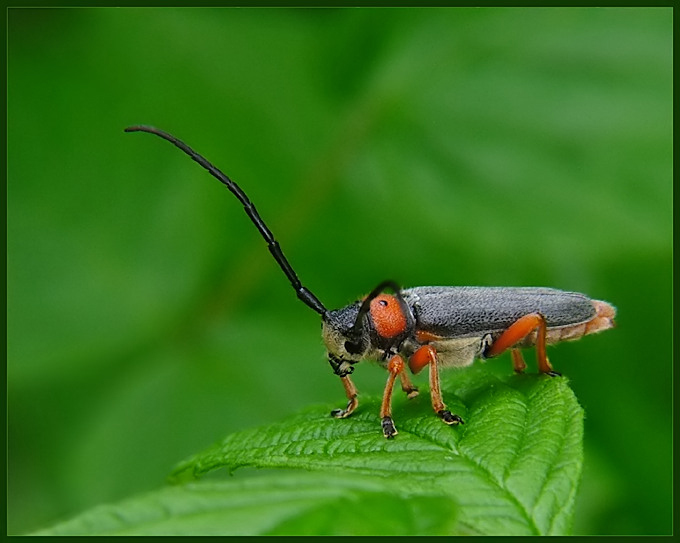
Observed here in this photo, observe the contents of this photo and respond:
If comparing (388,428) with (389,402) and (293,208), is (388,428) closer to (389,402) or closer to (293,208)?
(389,402)

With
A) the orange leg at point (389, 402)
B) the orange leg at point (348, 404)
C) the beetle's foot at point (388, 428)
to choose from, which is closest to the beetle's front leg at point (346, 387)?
the orange leg at point (348, 404)

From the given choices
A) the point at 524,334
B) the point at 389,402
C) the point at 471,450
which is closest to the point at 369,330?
the point at 389,402

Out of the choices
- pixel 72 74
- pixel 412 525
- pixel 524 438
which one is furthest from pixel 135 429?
pixel 412 525

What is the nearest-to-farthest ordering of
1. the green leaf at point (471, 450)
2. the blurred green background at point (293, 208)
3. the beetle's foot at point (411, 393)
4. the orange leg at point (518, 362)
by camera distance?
the green leaf at point (471, 450)
the beetle's foot at point (411, 393)
the orange leg at point (518, 362)
the blurred green background at point (293, 208)

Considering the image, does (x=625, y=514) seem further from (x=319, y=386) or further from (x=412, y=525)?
(x=412, y=525)

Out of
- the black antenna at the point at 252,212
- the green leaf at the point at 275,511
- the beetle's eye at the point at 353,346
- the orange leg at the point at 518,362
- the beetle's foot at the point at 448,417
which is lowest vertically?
the orange leg at the point at 518,362

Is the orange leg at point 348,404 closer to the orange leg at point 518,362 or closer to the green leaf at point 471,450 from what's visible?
the green leaf at point 471,450
